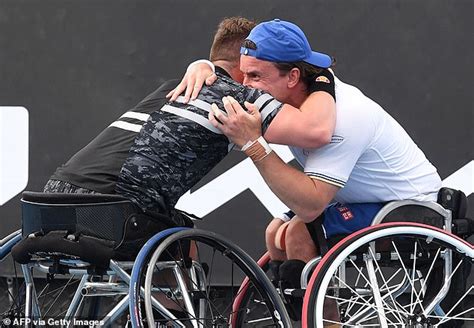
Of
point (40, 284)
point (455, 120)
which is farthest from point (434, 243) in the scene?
point (40, 284)

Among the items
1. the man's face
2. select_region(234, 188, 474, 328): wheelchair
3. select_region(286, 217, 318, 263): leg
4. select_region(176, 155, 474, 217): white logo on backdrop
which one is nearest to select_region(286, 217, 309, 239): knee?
select_region(286, 217, 318, 263): leg

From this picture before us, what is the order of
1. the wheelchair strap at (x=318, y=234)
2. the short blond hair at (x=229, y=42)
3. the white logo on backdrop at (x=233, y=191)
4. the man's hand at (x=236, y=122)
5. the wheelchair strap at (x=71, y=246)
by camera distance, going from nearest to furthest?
the wheelchair strap at (x=71, y=246) → the man's hand at (x=236, y=122) → the wheelchair strap at (x=318, y=234) → the short blond hair at (x=229, y=42) → the white logo on backdrop at (x=233, y=191)

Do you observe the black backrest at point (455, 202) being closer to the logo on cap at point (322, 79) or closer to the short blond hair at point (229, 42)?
the logo on cap at point (322, 79)

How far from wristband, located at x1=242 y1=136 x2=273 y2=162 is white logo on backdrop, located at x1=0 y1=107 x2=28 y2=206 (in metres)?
1.77

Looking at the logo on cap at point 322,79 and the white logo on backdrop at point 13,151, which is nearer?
the logo on cap at point 322,79

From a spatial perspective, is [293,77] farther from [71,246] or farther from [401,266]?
[71,246]

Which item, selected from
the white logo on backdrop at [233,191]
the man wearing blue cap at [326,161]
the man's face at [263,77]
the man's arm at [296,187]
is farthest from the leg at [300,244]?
the white logo on backdrop at [233,191]

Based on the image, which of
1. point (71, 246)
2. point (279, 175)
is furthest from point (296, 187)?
point (71, 246)

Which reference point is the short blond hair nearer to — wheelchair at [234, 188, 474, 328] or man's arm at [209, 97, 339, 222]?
man's arm at [209, 97, 339, 222]

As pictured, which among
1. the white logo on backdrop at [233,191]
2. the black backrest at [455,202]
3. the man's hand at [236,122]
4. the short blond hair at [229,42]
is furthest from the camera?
the white logo on backdrop at [233,191]

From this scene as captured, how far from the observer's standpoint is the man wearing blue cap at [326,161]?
3635mm

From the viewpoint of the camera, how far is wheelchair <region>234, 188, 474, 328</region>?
349 centimetres

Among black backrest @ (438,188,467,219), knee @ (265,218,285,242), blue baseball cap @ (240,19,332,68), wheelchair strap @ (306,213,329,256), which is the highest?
blue baseball cap @ (240,19,332,68)

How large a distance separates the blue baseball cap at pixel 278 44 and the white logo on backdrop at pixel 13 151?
1588 millimetres
